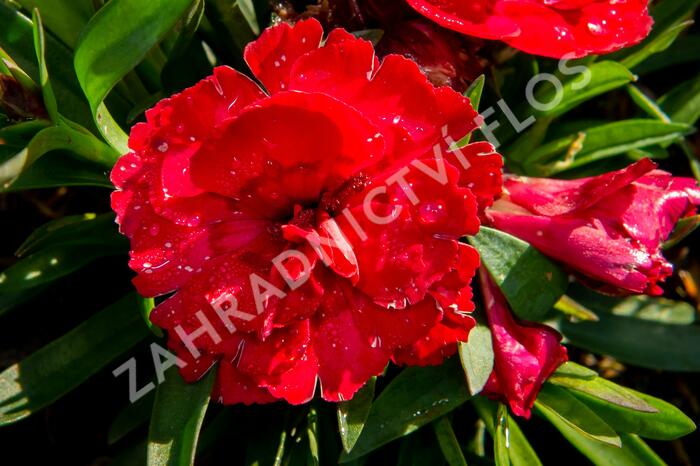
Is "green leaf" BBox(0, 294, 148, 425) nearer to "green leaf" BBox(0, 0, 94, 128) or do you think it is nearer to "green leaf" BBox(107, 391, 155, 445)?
"green leaf" BBox(107, 391, 155, 445)

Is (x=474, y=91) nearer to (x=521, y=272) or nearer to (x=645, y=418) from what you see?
(x=521, y=272)

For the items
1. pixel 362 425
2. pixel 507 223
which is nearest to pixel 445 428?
pixel 362 425

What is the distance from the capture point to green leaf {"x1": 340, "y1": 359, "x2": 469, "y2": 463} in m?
0.84

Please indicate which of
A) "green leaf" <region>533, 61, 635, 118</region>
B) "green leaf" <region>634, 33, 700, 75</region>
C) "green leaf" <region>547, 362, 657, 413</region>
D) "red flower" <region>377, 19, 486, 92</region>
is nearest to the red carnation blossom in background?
"red flower" <region>377, 19, 486, 92</region>

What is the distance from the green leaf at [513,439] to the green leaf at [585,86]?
0.40 meters

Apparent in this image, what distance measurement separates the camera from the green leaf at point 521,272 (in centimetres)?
81

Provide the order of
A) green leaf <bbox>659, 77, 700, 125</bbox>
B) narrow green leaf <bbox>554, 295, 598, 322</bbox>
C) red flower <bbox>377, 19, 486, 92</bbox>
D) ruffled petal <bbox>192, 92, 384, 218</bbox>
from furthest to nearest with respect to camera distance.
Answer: green leaf <bbox>659, 77, 700, 125</bbox> < narrow green leaf <bbox>554, 295, 598, 322</bbox> < red flower <bbox>377, 19, 486, 92</bbox> < ruffled petal <bbox>192, 92, 384, 218</bbox>

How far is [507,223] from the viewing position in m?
0.86

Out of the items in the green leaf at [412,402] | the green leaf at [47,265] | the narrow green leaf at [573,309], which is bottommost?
the narrow green leaf at [573,309]

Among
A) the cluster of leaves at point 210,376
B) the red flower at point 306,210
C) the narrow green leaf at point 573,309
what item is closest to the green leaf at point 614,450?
the cluster of leaves at point 210,376

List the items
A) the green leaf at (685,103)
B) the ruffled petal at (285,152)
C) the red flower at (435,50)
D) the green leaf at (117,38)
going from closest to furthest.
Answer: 1. the ruffled petal at (285,152)
2. the green leaf at (117,38)
3. the red flower at (435,50)
4. the green leaf at (685,103)

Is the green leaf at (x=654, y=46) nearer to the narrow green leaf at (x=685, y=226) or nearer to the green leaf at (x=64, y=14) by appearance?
the narrow green leaf at (x=685, y=226)

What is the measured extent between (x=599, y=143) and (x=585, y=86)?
0.35 feet

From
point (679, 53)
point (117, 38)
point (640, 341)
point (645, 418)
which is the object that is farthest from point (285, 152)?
point (679, 53)
